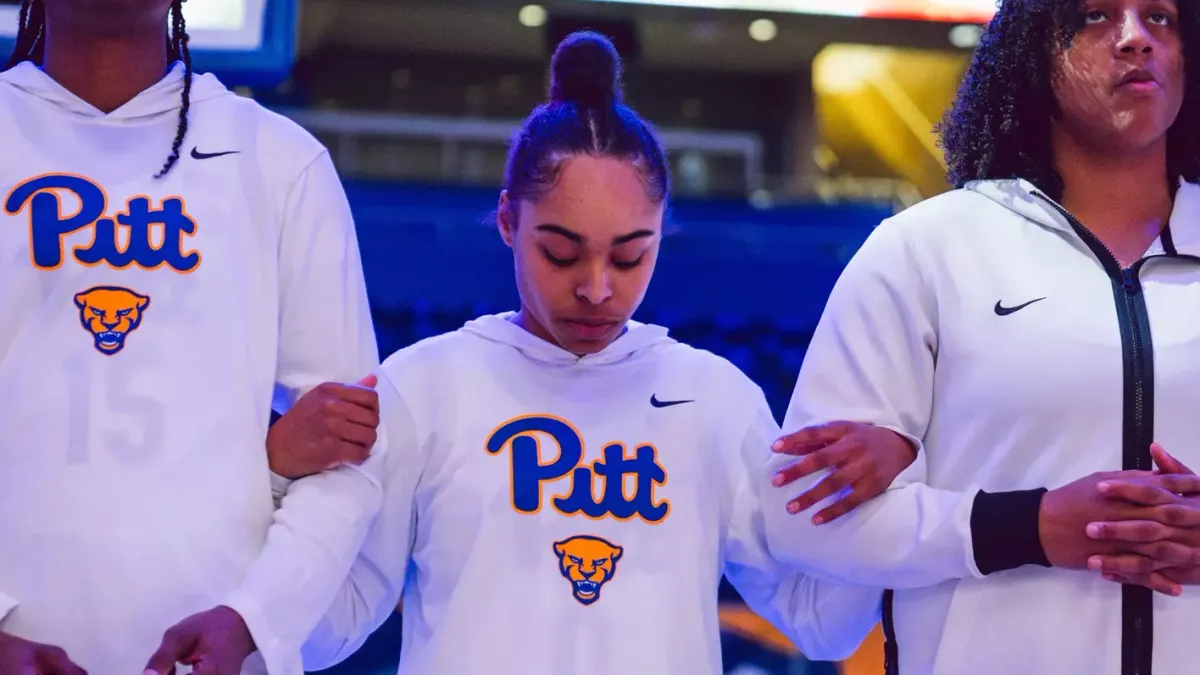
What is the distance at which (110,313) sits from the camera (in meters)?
1.94

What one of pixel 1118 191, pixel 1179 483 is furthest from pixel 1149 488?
pixel 1118 191

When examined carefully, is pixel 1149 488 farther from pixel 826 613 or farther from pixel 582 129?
pixel 582 129

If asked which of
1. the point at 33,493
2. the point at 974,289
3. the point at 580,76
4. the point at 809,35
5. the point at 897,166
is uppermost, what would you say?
the point at 809,35

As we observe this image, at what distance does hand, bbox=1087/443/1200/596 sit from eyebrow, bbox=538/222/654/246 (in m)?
0.83

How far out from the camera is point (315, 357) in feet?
6.77

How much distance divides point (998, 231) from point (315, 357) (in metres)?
1.09

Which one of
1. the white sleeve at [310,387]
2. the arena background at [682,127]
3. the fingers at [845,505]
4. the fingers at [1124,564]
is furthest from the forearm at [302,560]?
the fingers at [1124,564]

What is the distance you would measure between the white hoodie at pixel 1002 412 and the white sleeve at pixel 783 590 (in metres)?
0.09

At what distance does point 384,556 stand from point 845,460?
2.50ft

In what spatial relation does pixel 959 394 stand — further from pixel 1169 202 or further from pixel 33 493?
pixel 33 493

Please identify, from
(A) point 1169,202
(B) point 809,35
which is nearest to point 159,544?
(A) point 1169,202

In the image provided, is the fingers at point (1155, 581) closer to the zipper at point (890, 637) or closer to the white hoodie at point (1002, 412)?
the white hoodie at point (1002, 412)

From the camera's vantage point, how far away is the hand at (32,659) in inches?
67.9

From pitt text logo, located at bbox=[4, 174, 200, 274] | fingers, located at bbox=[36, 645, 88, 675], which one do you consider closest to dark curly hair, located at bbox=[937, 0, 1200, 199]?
pitt text logo, located at bbox=[4, 174, 200, 274]
